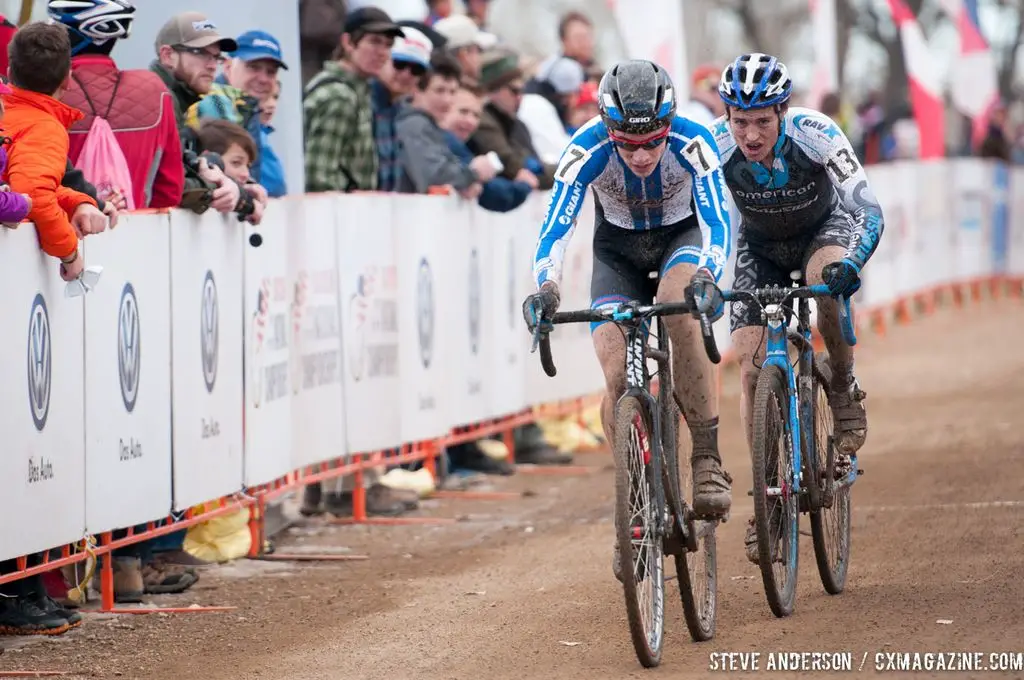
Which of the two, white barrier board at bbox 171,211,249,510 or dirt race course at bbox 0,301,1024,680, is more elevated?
white barrier board at bbox 171,211,249,510

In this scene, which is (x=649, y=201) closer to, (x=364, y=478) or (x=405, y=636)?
(x=405, y=636)

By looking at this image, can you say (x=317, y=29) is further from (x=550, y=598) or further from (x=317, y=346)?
(x=550, y=598)

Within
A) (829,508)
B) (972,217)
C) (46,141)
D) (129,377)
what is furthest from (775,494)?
(972,217)

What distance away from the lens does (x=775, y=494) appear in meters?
8.24

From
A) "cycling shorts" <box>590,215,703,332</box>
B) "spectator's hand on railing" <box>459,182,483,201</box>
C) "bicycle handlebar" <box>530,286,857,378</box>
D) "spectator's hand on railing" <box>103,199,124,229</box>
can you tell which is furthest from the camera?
"spectator's hand on railing" <box>459,182,483,201</box>

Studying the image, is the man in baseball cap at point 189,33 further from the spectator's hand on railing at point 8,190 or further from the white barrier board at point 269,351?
the spectator's hand on railing at point 8,190

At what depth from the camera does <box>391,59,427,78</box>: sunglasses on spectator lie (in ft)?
42.2

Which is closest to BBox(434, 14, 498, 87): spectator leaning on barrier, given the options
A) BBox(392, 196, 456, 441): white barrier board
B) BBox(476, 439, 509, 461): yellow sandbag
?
BBox(392, 196, 456, 441): white barrier board

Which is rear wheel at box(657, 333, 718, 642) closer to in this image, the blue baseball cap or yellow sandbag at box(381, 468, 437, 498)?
the blue baseball cap

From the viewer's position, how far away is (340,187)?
12523 millimetres

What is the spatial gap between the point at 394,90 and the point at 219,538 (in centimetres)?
362

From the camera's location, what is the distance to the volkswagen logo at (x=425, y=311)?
42.3 ft

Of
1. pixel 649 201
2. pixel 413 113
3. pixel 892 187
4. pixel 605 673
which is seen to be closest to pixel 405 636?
pixel 605 673

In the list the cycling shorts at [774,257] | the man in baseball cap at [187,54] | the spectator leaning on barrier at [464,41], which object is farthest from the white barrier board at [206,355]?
the spectator leaning on barrier at [464,41]
